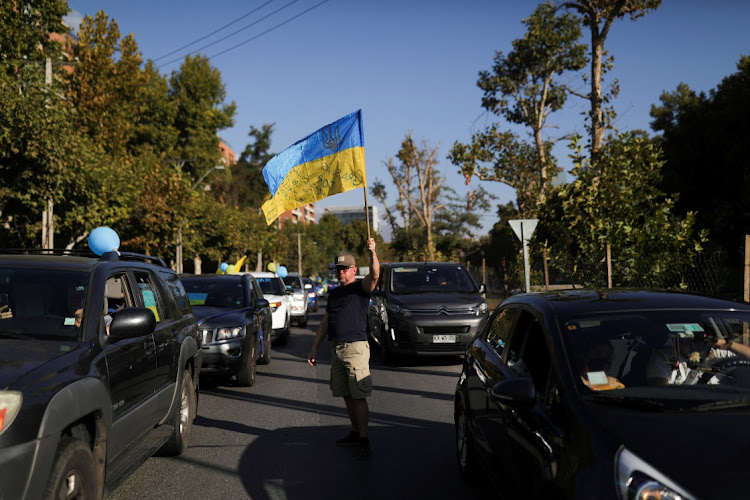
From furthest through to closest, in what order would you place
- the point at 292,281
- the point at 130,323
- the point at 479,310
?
the point at 292,281
the point at 479,310
the point at 130,323

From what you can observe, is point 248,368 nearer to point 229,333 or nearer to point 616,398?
point 229,333

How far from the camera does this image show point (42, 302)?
470cm

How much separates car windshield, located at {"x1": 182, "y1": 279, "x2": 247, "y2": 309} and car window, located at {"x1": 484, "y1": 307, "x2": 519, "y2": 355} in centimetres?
673

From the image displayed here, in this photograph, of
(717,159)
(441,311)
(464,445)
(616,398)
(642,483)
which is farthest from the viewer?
(717,159)

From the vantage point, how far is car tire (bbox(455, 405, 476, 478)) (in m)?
5.23

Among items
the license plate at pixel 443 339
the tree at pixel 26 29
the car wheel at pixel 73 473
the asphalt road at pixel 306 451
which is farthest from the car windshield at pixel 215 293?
the tree at pixel 26 29

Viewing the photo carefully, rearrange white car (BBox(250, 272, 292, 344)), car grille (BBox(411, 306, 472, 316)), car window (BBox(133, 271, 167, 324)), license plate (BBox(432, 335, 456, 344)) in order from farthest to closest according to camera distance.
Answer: white car (BBox(250, 272, 292, 344)) → car grille (BBox(411, 306, 472, 316)) → license plate (BBox(432, 335, 456, 344)) → car window (BBox(133, 271, 167, 324))

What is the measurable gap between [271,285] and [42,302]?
44.6ft

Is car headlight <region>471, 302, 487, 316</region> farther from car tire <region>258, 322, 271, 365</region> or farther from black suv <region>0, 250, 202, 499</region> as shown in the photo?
black suv <region>0, 250, 202, 499</region>

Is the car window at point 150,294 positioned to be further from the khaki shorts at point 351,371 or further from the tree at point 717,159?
the tree at point 717,159

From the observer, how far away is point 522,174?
3005 centimetres

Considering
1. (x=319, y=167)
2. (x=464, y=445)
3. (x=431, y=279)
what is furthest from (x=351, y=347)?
(x=431, y=279)

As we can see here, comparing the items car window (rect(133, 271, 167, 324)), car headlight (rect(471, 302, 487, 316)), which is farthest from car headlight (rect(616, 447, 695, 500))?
car headlight (rect(471, 302, 487, 316))

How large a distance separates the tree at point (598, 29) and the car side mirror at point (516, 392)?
47.3 ft
